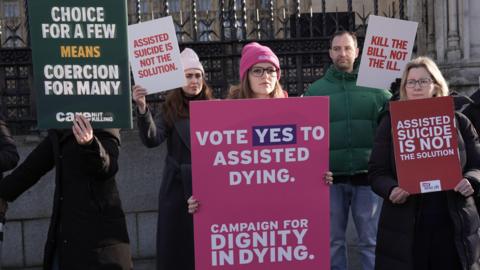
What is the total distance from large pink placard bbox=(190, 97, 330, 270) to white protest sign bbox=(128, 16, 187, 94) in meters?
1.41

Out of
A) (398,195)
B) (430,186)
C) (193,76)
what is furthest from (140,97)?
(430,186)

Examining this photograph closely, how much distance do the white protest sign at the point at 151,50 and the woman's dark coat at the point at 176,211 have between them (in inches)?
20.8

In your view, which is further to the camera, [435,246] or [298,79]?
[298,79]

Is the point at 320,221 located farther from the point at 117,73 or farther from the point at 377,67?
the point at 377,67

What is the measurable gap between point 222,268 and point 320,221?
60 centimetres

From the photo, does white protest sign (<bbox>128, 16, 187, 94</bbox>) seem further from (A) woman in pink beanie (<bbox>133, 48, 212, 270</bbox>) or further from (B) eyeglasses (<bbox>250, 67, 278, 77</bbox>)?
(B) eyeglasses (<bbox>250, 67, 278, 77</bbox>)

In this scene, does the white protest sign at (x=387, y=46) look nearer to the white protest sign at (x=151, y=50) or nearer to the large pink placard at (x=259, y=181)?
the white protest sign at (x=151, y=50)

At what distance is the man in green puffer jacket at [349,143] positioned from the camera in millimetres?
5508

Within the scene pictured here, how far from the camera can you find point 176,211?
4957mm

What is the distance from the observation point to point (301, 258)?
414cm

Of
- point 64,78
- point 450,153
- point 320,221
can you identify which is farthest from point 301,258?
point 64,78

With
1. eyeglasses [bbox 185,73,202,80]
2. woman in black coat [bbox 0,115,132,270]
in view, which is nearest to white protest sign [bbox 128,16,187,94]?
eyeglasses [bbox 185,73,202,80]

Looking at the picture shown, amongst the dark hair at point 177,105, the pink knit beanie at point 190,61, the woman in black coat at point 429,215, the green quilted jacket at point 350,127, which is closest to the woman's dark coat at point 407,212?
the woman in black coat at point 429,215

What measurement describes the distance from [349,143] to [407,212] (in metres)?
1.34
